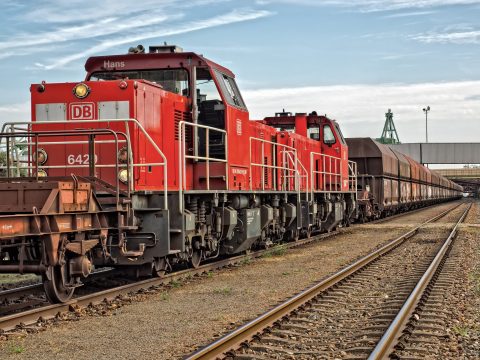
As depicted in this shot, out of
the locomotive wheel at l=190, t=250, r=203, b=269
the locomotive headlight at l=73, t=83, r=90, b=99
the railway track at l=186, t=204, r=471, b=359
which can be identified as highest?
the locomotive headlight at l=73, t=83, r=90, b=99

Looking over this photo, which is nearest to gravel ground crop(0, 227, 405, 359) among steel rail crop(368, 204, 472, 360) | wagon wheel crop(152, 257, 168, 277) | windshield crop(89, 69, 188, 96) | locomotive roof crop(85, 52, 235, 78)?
wagon wheel crop(152, 257, 168, 277)

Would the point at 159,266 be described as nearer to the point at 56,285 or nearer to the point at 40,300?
the point at 40,300

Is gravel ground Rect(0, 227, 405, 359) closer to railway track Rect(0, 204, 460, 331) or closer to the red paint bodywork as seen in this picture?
railway track Rect(0, 204, 460, 331)

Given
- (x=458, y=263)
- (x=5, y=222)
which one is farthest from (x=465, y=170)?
(x=5, y=222)

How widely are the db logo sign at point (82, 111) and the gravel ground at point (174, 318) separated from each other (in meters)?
2.78

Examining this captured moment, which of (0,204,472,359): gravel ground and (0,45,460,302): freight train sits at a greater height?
(0,45,460,302): freight train

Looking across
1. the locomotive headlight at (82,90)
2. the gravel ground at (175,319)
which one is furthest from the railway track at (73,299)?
the locomotive headlight at (82,90)

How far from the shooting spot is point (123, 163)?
29.8 feet

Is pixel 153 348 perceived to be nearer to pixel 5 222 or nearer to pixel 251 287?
pixel 5 222

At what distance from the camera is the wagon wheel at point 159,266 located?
9562 mm

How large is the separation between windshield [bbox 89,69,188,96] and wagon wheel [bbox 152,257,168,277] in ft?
9.25

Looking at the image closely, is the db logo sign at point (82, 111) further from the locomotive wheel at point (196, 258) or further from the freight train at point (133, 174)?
the locomotive wheel at point (196, 258)

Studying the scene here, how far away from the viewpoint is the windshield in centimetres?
1053

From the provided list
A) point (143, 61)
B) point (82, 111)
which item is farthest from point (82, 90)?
point (143, 61)
